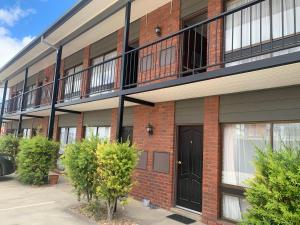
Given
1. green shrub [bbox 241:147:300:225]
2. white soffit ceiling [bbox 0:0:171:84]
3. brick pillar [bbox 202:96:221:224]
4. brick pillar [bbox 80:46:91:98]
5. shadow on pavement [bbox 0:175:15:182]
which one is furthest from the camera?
brick pillar [bbox 80:46:91:98]

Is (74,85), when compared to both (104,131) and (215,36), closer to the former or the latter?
(104,131)

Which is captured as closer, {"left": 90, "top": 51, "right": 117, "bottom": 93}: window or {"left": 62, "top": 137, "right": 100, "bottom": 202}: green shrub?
{"left": 62, "top": 137, "right": 100, "bottom": 202}: green shrub

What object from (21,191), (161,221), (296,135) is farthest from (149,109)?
(21,191)

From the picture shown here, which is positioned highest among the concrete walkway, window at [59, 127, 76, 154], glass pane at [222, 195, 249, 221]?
window at [59, 127, 76, 154]

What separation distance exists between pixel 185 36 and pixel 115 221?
5.35m

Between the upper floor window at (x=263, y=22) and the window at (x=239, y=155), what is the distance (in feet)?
6.02

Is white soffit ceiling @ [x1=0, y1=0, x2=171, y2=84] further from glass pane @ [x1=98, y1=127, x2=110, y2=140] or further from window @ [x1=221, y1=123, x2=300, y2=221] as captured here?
window @ [x1=221, y1=123, x2=300, y2=221]

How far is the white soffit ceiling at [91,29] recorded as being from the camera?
27.5 ft

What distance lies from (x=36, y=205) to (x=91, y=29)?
6.47 m

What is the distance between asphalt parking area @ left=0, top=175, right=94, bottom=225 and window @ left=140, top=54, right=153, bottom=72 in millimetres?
4535

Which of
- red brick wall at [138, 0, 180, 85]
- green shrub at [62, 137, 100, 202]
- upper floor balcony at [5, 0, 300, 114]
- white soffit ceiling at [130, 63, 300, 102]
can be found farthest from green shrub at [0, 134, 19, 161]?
white soffit ceiling at [130, 63, 300, 102]

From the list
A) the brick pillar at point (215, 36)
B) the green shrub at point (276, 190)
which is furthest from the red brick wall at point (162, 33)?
the green shrub at point (276, 190)

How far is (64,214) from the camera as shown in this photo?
6379mm

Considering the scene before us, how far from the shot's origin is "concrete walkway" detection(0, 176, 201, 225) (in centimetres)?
588
